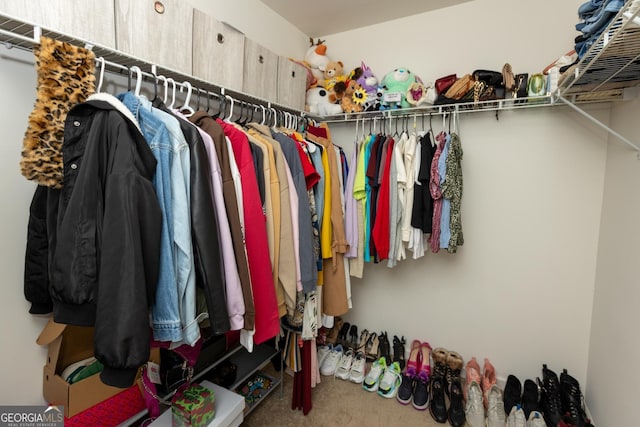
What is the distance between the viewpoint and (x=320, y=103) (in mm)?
2117

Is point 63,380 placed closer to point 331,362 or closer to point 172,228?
point 172,228

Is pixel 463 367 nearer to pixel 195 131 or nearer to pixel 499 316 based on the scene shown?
pixel 499 316

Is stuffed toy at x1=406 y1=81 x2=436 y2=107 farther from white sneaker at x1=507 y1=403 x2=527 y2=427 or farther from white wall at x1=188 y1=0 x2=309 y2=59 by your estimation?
white sneaker at x1=507 y1=403 x2=527 y2=427

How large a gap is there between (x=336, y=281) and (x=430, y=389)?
3.31ft

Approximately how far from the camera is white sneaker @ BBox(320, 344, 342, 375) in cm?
213

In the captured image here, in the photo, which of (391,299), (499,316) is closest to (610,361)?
(499,316)

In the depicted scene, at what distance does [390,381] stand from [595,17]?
2089 millimetres

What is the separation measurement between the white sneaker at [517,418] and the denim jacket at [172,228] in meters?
1.81

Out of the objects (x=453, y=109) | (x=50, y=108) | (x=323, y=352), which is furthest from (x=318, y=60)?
(x=323, y=352)

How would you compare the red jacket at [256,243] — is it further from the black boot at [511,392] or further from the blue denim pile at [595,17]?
the black boot at [511,392]

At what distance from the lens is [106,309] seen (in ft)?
2.30

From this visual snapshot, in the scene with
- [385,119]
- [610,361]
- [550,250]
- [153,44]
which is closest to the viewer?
[153,44]

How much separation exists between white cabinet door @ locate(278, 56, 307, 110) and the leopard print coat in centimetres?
109

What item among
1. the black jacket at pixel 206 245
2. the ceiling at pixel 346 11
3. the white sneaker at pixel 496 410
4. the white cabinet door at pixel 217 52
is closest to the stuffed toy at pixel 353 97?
the ceiling at pixel 346 11
